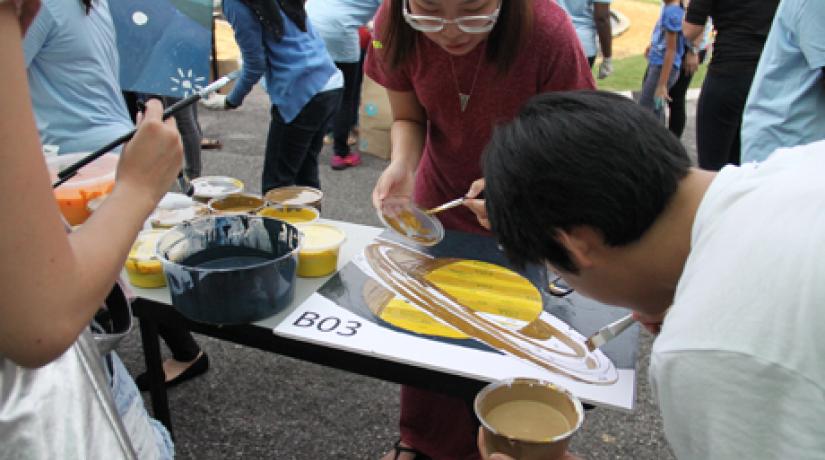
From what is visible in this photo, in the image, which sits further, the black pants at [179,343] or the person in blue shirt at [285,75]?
the person in blue shirt at [285,75]

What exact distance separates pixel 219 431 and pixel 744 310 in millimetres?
1934

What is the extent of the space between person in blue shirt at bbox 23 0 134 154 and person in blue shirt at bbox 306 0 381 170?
2.15 m

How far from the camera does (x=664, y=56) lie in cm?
443

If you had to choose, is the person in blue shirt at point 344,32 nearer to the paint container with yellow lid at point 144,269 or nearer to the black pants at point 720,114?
the black pants at point 720,114

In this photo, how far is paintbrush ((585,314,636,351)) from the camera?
1.19m

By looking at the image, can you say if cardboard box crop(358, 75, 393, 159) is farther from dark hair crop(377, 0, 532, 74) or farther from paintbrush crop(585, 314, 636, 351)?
paintbrush crop(585, 314, 636, 351)

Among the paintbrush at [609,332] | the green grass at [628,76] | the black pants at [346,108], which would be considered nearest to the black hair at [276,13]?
the black pants at [346,108]

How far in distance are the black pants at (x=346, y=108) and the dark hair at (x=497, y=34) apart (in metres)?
2.83

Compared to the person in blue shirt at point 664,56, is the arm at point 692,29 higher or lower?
higher

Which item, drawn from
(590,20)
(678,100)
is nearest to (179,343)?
(590,20)

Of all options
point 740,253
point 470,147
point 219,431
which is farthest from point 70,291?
point 219,431

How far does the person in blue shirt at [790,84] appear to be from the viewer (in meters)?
1.83

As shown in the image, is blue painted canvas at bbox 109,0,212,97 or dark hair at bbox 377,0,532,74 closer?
dark hair at bbox 377,0,532,74

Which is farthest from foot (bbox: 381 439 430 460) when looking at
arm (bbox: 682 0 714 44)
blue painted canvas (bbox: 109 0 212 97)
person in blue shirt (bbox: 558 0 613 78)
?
person in blue shirt (bbox: 558 0 613 78)
